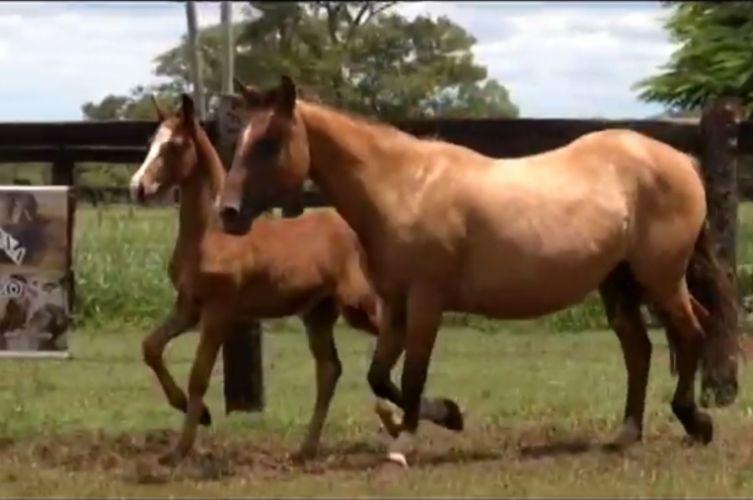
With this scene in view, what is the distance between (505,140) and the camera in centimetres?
1094

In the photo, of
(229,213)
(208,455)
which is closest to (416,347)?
(229,213)

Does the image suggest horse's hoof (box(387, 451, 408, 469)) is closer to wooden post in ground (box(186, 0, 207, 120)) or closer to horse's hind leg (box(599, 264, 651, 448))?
horse's hind leg (box(599, 264, 651, 448))

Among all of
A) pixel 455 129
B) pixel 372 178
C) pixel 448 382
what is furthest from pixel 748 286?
pixel 372 178

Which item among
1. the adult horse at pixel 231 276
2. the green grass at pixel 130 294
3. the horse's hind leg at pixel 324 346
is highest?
the adult horse at pixel 231 276

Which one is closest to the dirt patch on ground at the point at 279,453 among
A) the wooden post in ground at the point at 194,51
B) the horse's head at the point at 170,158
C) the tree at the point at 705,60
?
the horse's head at the point at 170,158

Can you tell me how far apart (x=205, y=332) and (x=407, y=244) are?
1168 millimetres

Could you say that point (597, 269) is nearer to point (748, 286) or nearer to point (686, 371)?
point (686, 371)

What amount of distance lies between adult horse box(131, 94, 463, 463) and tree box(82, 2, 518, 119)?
1218cm

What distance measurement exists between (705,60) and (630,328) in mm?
13149

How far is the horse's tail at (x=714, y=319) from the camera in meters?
9.82

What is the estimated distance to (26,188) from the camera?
985cm

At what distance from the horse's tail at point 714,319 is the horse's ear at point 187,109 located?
2899mm

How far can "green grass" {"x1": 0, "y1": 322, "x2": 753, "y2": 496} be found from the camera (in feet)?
26.1

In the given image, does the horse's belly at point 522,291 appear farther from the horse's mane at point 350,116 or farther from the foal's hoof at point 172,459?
the foal's hoof at point 172,459
